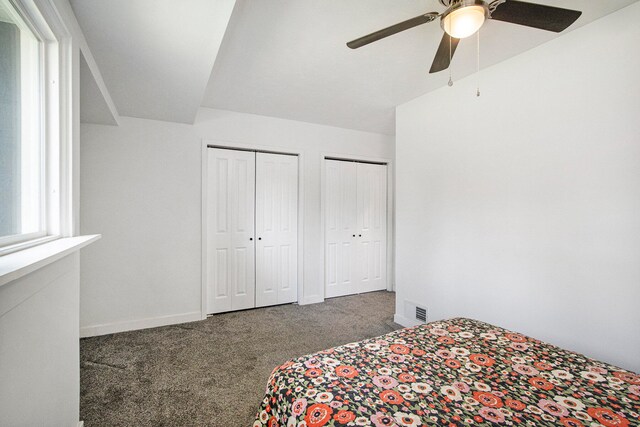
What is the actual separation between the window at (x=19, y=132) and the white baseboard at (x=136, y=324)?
2182 millimetres

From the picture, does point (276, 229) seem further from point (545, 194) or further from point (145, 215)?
point (545, 194)

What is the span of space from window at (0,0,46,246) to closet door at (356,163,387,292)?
356 cm

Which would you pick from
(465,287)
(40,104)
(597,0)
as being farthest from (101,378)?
(597,0)

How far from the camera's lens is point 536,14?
130cm

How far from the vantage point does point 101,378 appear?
2.14 meters

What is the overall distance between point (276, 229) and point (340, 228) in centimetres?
96

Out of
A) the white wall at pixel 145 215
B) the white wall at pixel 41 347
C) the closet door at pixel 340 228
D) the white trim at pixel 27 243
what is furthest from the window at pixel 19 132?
the closet door at pixel 340 228

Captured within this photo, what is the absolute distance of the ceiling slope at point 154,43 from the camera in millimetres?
1386

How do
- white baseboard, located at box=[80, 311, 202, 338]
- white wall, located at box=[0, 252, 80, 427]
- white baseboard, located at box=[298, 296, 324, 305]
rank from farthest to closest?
1. white baseboard, located at box=[298, 296, 324, 305]
2. white baseboard, located at box=[80, 311, 202, 338]
3. white wall, located at box=[0, 252, 80, 427]

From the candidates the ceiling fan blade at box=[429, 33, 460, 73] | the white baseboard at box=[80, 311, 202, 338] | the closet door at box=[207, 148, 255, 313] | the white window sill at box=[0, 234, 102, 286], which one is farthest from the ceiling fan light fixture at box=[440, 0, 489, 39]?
the white baseboard at box=[80, 311, 202, 338]

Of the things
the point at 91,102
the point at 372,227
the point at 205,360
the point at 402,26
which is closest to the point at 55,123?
the point at 91,102

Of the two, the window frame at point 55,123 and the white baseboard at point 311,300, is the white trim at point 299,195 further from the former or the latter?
the window frame at point 55,123

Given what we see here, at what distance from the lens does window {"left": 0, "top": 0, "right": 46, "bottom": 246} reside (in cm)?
97

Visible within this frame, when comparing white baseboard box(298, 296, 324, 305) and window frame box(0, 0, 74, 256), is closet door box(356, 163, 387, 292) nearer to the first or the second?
white baseboard box(298, 296, 324, 305)
